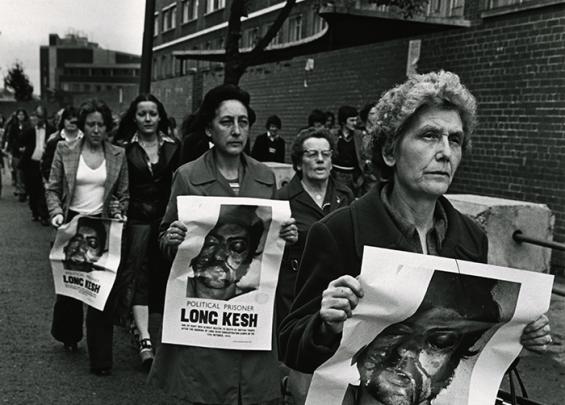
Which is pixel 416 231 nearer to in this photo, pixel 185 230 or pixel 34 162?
pixel 185 230

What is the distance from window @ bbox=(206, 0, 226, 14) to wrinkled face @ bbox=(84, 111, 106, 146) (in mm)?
37623

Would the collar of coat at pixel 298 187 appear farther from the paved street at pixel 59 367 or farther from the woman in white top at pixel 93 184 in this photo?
the paved street at pixel 59 367

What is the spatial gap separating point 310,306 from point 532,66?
899cm

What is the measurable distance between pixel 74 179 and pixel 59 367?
1.45 metres

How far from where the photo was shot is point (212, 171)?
4.45 m

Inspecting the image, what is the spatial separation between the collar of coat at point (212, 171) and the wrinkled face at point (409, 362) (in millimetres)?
2157

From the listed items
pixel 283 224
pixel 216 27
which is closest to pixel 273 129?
pixel 283 224

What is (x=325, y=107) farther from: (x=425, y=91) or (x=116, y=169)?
(x=425, y=91)

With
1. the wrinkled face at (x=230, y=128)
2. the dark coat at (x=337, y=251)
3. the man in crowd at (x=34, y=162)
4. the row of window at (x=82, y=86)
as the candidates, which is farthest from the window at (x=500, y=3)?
the row of window at (x=82, y=86)

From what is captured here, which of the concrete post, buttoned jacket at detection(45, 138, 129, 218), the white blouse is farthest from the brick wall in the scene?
the white blouse

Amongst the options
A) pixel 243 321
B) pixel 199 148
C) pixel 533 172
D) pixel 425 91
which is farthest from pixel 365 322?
pixel 533 172

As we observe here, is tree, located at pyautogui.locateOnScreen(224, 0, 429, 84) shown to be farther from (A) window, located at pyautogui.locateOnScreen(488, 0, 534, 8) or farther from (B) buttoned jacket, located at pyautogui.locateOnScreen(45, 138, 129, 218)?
(B) buttoned jacket, located at pyautogui.locateOnScreen(45, 138, 129, 218)

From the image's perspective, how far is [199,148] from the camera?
20.7ft

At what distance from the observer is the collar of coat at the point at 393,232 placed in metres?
2.54
